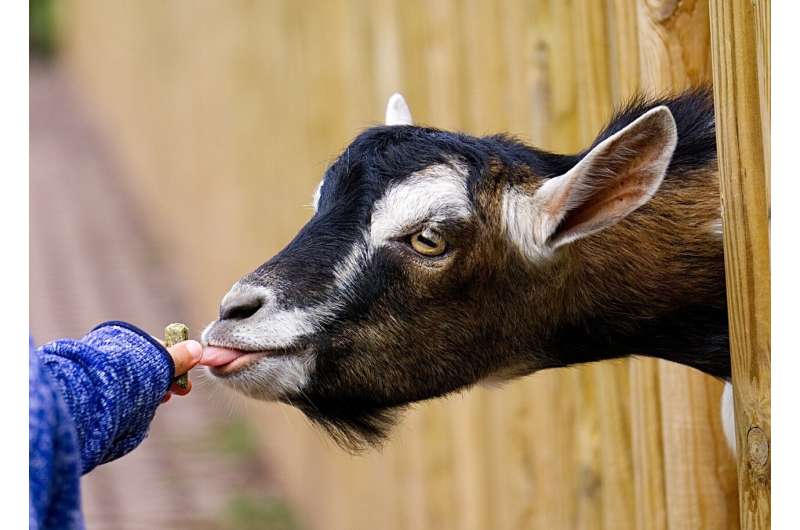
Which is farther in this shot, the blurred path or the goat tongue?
the blurred path

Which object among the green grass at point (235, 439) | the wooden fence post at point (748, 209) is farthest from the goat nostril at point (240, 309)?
the green grass at point (235, 439)

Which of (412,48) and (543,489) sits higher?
(412,48)

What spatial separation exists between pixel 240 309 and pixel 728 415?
1.15 metres

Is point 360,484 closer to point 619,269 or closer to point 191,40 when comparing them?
point 619,269

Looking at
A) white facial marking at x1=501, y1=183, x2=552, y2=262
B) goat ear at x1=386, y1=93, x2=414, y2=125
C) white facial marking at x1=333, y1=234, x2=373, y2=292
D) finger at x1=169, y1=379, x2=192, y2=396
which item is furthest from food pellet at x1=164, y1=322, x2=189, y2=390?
goat ear at x1=386, y1=93, x2=414, y2=125

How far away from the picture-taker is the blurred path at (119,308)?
714 cm

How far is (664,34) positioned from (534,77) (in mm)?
820

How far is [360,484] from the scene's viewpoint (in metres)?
6.09

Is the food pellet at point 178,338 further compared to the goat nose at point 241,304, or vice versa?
the goat nose at point 241,304

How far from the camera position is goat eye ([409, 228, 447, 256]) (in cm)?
260

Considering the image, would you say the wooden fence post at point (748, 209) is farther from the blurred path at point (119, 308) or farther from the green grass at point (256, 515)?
the green grass at point (256, 515)

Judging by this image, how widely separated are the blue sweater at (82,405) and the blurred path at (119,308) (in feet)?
2.50

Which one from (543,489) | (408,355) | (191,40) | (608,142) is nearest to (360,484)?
(543,489)

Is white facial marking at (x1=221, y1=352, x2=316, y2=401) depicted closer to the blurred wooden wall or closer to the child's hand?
the child's hand
